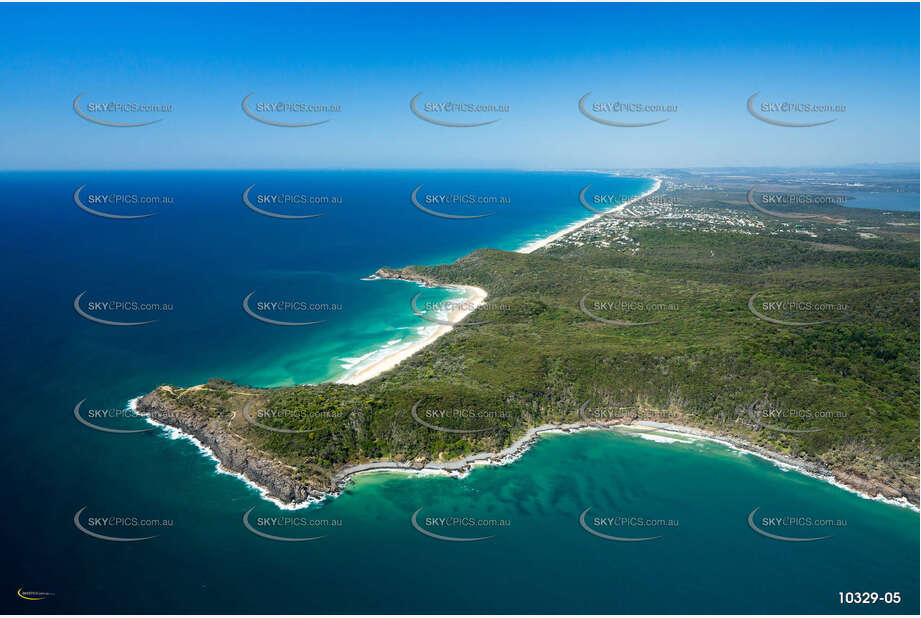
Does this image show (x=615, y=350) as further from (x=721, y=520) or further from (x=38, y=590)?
(x=38, y=590)

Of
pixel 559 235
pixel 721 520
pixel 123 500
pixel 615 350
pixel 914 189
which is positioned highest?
pixel 914 189

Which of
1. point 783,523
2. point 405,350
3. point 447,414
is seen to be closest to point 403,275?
point 405,350

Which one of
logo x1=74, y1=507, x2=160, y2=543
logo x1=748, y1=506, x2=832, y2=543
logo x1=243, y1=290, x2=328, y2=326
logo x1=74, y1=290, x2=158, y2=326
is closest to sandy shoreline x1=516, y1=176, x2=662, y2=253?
logo x1=243, y1=290, x2=328, y2=326

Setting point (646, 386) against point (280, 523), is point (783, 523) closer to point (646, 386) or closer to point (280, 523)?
point (646, 386)

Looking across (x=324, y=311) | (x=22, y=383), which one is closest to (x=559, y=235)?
(x=324, y=311)

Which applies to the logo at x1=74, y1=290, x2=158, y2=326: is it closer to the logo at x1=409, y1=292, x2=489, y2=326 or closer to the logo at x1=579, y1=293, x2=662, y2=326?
the logo at x1=409, y1=292, x2=489, y2=326

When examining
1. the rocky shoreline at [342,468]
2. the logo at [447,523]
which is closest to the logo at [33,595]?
the rocky shoreline at [342,468]
